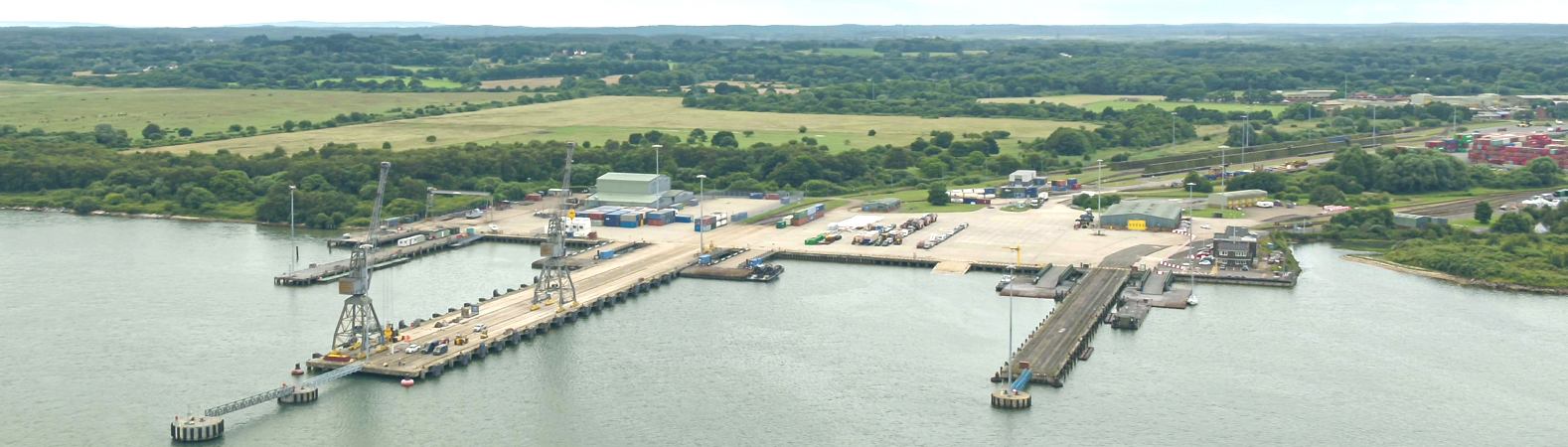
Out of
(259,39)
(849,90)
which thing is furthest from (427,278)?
(259,39)

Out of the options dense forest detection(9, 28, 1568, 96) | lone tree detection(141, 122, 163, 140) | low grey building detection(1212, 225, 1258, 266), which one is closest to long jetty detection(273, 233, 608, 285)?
low grey building detection(1212, 225, 1258, 266)

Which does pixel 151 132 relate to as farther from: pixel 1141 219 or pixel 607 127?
pixel 1141 219

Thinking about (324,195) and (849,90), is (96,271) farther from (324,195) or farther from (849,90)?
(849,90)

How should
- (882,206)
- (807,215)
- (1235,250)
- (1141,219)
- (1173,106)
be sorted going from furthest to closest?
(1173,106)
(882,206)
(807,215)
(1141,219)
(1235,250)

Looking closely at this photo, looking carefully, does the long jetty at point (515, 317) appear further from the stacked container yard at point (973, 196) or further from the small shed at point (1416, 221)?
the small shed at point (1416, 221)

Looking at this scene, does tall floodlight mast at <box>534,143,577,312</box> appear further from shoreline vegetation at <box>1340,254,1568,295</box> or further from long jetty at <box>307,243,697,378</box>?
shoreline vegetation at <box>1340,254,1568,295</box>

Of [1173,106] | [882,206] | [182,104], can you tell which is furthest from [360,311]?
[1173,106]

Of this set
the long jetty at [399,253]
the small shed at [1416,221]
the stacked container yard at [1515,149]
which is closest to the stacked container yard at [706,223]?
the long jetty at [399,253]
